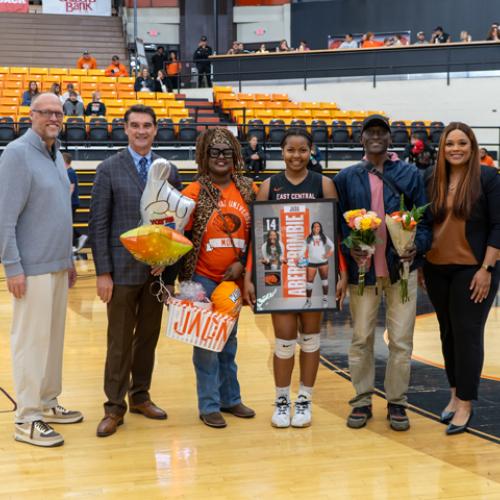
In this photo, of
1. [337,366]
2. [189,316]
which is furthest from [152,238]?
[337,366]

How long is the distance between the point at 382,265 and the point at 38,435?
6.00ft

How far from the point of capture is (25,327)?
3754 millimetres

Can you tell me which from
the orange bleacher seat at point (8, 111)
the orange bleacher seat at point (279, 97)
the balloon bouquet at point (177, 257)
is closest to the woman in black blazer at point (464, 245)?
the balloon bouquet at point (177, 257)

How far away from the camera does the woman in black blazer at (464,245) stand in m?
3.85

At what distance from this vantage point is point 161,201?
12.3 ft

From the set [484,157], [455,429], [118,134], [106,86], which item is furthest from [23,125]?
[455,429]

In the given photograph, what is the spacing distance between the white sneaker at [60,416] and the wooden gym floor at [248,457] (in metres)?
0.05

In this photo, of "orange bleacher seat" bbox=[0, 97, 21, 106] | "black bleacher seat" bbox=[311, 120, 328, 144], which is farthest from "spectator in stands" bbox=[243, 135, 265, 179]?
"orange bleacher seat" bbox=[0, 97, 21, 106]

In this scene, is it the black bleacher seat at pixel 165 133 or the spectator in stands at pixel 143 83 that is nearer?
the black bleacher seat at pixel 165 133

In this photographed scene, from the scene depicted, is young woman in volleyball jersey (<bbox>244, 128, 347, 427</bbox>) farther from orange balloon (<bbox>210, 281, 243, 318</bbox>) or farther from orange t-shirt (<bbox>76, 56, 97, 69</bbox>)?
orange t-shirt (<bbox>76, 56, 97, 69</bbox>)

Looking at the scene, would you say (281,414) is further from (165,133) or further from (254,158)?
(165,133)

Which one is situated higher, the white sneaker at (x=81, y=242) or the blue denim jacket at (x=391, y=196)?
the blue denim jacket at (x=391, y=196)

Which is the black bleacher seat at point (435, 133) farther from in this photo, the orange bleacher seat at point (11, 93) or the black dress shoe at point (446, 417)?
the black dress shoe at point (446, 417)

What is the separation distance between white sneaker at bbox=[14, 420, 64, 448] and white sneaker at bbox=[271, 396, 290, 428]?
1.04 metres
